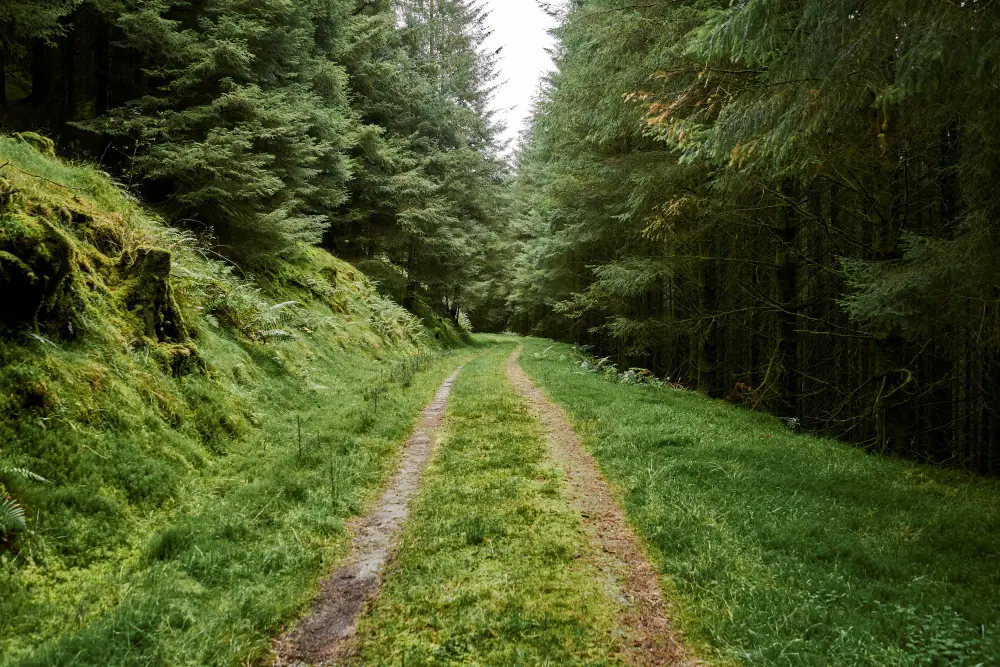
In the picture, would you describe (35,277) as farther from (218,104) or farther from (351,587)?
(218,104)

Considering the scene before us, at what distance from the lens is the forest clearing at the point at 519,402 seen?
345 centimetres

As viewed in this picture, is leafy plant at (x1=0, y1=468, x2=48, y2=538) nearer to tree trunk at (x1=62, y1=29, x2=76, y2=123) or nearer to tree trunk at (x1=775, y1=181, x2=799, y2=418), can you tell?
tree trunk at (x1=775, y1=181, x2=799, y2=418)

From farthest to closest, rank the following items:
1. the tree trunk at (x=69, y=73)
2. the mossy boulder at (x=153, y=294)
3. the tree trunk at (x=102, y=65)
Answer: the tree trunk at (x=69, y=73)
the tree trunk at (x=102, y=65)
the mossy boulder at (x=153, y=294)

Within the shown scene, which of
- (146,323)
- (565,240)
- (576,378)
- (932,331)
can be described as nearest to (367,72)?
(565,240)

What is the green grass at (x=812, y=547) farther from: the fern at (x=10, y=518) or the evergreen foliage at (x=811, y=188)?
the fern at (x=10, y=518)

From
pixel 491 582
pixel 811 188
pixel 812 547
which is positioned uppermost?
pixel 811 188

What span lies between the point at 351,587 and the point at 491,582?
1.24 metres

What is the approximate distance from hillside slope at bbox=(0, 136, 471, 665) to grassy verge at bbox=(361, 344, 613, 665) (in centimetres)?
85

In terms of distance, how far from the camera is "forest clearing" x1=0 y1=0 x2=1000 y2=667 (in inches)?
136

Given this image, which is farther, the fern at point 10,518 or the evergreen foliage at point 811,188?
the evergreen foliage at point 811,188

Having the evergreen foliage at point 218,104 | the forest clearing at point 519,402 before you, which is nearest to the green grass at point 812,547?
the forest clearing at point 519,402

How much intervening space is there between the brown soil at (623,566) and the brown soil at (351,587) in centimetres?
204

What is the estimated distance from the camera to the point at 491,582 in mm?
3920

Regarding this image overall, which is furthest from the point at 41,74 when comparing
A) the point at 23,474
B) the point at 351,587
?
the point at 351,587
